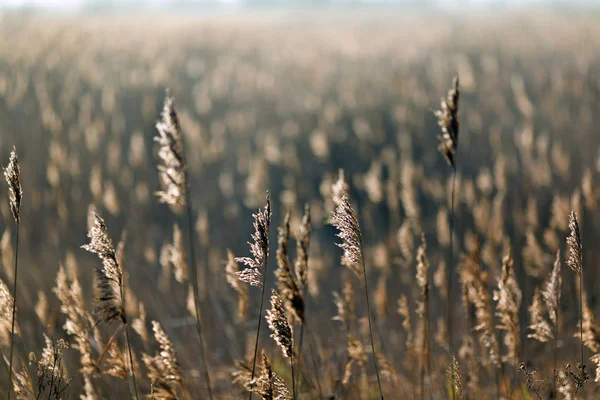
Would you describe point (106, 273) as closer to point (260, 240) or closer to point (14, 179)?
point (14, 179)

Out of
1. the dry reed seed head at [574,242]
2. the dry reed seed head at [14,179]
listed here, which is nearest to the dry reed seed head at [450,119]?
the dry reed seed head at [574,242]

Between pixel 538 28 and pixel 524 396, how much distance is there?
11990 millimetres

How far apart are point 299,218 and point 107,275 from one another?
3.28 m

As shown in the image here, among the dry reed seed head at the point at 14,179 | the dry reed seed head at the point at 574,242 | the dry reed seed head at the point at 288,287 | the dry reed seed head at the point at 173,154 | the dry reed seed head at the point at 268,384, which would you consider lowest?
the dry reed seed head at the point at 268,384

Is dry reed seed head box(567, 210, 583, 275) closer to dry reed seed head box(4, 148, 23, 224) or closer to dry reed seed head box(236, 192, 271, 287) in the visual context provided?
dry reed seed head box(236, 192, 271, 287)

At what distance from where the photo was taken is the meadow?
2062 mm

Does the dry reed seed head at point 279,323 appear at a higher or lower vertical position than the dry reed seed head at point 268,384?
higher

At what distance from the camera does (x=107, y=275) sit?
173 centimetres

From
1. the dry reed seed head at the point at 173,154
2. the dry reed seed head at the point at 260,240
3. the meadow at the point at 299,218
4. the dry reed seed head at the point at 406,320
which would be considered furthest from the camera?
the dry reed seed head at the point at 406,320

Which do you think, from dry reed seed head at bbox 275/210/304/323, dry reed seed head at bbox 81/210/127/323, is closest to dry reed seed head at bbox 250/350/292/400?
dry reed seed head at bbox 275/210/304/323

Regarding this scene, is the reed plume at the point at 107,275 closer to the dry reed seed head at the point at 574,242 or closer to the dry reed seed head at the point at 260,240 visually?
the dry reed seed head at the point at 260,240

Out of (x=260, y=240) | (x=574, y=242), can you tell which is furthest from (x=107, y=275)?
(x=574, y=242)

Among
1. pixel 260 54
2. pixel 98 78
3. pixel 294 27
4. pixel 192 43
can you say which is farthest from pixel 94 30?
pixel 294 27

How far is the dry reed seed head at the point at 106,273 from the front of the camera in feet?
5.49
